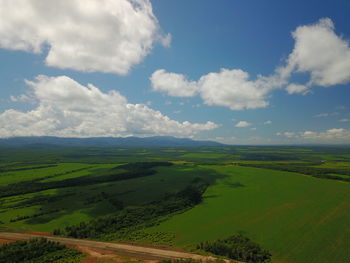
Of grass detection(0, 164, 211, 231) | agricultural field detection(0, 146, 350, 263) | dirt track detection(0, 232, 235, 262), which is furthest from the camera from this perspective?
grass detection(0, 164, 211, 231)

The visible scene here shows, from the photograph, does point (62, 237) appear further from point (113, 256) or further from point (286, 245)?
point (286, 245)

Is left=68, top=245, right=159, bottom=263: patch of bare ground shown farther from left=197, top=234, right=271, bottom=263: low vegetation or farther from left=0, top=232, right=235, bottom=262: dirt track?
left=197, top=234, right=271, bottom=263: low vegetation

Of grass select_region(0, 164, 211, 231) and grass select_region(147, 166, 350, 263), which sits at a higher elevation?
grass select_region(147, 166, 350, 263)

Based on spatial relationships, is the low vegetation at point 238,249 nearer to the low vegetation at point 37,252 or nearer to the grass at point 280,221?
the grass at point 280,221

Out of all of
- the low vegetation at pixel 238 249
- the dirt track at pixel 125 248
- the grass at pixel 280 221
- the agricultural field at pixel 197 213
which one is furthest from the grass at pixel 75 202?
the low vegetation at pixel 238 249

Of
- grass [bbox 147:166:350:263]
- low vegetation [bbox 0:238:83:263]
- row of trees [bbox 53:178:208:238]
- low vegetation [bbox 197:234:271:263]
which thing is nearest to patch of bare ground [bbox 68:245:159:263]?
low vegetation [bbox 0:238:83:263]

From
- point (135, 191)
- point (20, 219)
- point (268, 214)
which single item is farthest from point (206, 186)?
point (20, 219)
